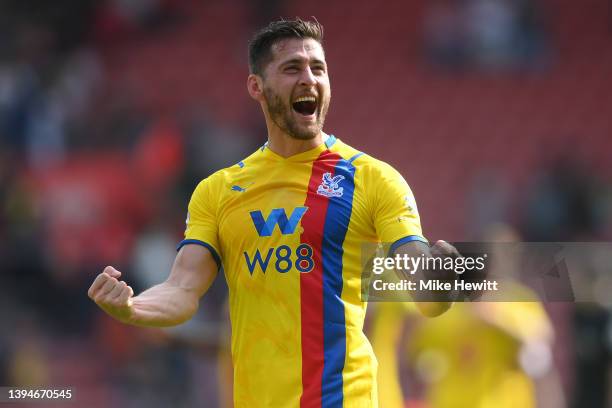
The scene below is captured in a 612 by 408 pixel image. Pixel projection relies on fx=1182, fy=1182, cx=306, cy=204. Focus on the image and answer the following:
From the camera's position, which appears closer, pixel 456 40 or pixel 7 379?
pixel 7 379

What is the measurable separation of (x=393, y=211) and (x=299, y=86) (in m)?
0.58

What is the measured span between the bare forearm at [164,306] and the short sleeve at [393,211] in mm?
704

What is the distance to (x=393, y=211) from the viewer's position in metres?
3.85

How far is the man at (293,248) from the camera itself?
3.86m

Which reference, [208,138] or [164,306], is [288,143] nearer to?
[164,306]

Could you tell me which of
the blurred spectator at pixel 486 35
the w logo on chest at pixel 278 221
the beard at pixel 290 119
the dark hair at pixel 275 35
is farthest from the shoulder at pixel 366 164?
the blurred spectator at pixel 486 35

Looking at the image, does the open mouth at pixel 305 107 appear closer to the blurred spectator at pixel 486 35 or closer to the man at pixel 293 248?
the man at pixel 293 248

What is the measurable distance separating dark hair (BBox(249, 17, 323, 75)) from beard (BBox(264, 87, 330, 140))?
0.40 feet

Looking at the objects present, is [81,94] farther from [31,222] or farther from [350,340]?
[350,340]

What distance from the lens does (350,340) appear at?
3898 millimetres

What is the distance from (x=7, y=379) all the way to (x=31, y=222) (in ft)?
5.98

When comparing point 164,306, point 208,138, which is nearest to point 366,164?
point 164,306

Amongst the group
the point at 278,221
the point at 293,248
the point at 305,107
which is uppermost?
the point at 305,107

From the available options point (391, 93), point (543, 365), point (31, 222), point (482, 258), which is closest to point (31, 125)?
point (31, 222)
